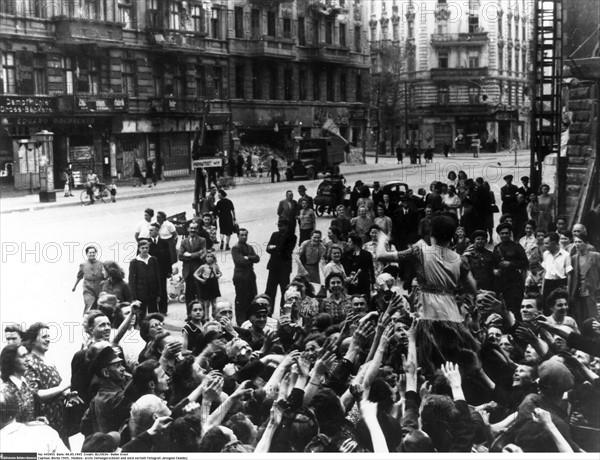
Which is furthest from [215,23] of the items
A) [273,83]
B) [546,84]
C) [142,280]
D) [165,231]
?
[546,84]

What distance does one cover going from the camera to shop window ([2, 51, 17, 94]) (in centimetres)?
1707

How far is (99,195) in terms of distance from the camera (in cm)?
2112

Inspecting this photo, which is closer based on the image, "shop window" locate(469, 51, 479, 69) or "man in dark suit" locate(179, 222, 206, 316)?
"man in dark suit" locate(179, 222, 206, 316)

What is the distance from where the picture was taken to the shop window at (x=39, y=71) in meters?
15.5

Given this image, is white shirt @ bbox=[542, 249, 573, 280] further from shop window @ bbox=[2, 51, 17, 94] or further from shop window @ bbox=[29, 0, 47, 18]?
shop window @ bbox=[29, 0, 47, 18]

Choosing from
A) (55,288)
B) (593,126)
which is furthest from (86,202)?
(593,126)

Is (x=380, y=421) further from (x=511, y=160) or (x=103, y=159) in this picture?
(x=103, y=159)

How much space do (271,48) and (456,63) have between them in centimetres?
413

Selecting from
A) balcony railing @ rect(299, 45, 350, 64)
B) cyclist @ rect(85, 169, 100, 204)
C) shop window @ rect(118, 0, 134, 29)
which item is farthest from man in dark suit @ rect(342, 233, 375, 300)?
cyclist @ rect(85, 169, 100, 204)

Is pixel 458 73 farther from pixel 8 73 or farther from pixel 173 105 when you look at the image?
pixel 8 73

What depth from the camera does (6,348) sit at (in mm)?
6910

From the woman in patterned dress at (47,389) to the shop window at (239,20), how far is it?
9653mm

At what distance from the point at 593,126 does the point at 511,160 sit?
2440 millimetres

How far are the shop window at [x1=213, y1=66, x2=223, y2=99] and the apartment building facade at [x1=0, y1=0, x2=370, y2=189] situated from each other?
0.11 ft
